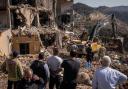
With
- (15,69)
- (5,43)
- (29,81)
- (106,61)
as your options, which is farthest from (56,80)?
(5,43)

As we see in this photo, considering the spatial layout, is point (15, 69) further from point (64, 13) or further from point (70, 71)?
point (64, 13)

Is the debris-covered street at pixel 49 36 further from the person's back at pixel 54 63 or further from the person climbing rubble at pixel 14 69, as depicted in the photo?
the person's back at pixel 54 63

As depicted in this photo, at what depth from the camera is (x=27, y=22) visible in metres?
47.9

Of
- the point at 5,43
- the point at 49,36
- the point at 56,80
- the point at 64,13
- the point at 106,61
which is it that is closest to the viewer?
the point at 106,61

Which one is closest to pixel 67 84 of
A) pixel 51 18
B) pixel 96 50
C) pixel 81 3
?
pixel 96 50

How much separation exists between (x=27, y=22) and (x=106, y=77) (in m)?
39.7

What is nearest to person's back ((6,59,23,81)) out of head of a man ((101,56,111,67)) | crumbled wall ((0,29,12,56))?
head of a man ((101,56,111,67))

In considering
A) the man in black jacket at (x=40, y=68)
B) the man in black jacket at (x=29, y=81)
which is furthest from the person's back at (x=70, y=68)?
the man in black jacket at (x=29, y=81)

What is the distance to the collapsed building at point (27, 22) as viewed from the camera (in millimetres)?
39188

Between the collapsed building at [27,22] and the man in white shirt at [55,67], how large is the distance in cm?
2326

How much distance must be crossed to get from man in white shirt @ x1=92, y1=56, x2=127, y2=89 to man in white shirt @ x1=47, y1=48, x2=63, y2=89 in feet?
8.49

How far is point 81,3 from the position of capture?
355 feet

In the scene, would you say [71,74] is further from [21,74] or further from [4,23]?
[4,23]

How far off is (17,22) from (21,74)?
118 feet
